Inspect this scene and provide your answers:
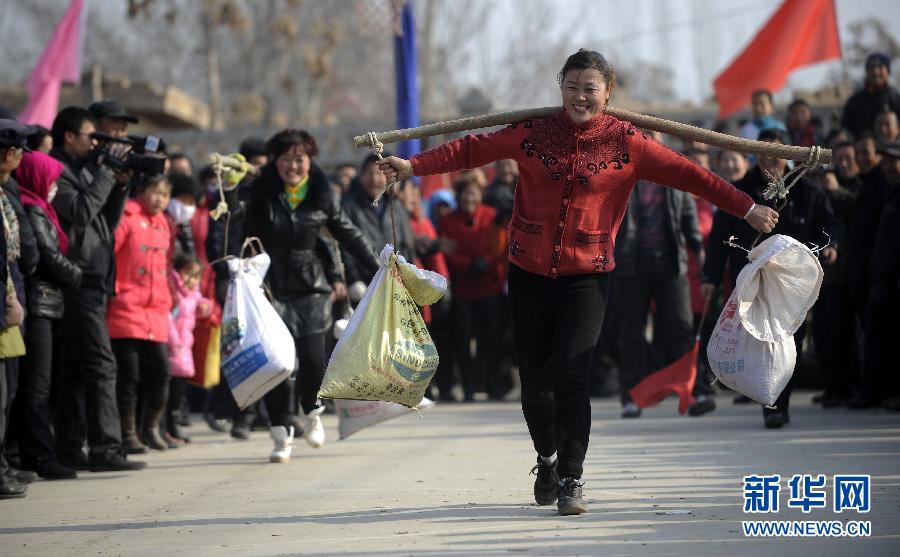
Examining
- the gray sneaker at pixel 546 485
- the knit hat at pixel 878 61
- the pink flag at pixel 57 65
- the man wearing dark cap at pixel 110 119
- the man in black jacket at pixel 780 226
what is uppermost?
the pink flag at pixel 57 65

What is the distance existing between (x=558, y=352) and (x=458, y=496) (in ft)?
3.51

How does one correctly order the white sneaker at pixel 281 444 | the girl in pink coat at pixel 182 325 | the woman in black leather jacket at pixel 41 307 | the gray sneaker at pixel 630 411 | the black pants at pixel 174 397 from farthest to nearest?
the gray sneaker at pixel 630 411 → the black pants at pixel 174 397 → the girl in pink coat at pixel 182 325 → the white sneaker at pixel 281 444 → the woman in black leather jacket at pixel 41 307

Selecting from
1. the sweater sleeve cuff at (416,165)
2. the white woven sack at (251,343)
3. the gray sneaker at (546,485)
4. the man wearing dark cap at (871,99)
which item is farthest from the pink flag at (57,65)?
the gray sneaker at (546,485)

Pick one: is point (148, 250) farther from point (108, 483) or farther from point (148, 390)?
point (108, 483)

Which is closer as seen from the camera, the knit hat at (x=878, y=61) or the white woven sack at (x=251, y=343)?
the white woven sack at (x=251, y=343)

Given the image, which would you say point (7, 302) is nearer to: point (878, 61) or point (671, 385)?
point (671, 385)

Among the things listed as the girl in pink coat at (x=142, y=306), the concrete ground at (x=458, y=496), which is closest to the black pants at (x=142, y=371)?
the girl in pink coat at (x=142, y=306)

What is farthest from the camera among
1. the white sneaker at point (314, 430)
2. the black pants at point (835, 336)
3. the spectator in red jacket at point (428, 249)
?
the spectator in red jacket at point (428, 249)

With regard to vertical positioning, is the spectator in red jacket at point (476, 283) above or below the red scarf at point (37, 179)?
below

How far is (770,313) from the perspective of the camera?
7.67 meters

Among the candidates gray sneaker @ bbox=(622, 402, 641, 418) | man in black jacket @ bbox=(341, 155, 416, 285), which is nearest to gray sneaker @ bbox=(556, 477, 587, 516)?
gray sneaker @ bbox=(622, 402, 641, 418)

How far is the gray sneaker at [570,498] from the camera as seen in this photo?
700 cm

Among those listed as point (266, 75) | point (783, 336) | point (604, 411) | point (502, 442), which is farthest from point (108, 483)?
point (266, 75)

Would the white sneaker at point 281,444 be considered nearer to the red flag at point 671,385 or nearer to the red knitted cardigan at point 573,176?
the red flag at point 671,385
